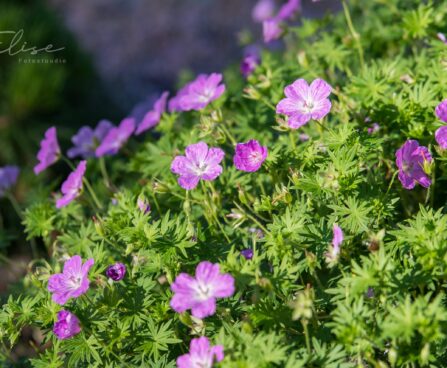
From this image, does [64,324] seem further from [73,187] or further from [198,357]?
[73,187]

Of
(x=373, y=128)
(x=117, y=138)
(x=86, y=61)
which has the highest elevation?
(x=117, y=138)

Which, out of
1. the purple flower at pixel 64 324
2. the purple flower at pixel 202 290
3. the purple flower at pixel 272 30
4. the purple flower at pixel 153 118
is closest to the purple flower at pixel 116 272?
the purple flower at pixel 64 324

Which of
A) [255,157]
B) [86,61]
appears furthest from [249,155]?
[86,61]

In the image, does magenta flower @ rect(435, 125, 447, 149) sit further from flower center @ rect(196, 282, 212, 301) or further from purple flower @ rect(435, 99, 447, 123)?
flower center @ rect(196, 282, 212, 301)

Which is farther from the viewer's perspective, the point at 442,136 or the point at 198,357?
the point at 442,136

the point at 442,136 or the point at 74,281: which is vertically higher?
the point at 74,281

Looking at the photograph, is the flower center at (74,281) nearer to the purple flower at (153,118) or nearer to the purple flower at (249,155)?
the purple flower at (249,155)

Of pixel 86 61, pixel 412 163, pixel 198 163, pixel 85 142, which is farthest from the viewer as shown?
pixel 86 61

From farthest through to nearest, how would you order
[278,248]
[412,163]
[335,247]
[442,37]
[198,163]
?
[442,37]
[198,163]
[412,163]
[278,248]
[335,247]
